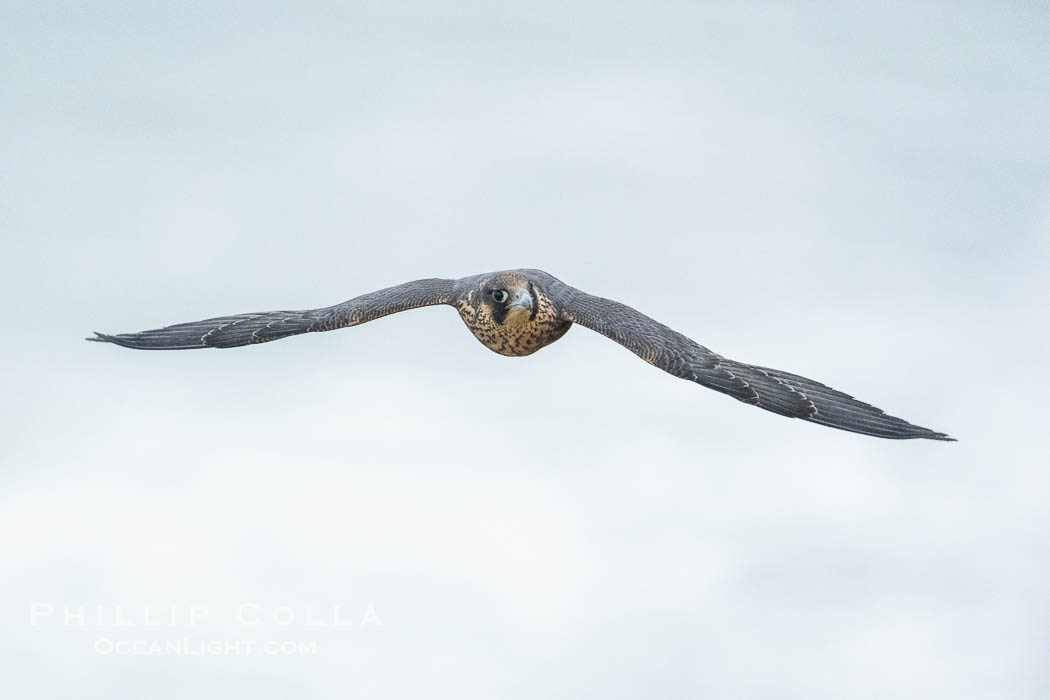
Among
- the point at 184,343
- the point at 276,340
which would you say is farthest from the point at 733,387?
the point at 184,343

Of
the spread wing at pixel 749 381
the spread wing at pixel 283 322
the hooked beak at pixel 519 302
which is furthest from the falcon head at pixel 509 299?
the spread wing at pixel 283 322

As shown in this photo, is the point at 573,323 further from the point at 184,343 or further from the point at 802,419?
the point at 184,343

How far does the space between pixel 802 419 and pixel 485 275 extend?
17.3 ft

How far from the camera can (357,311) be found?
2203 centimetres

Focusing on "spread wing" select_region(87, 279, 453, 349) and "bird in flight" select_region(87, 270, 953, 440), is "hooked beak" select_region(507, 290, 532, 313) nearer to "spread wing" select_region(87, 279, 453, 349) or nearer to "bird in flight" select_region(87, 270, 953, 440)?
"bird in flight" select_region(87, 270, 953, 440)

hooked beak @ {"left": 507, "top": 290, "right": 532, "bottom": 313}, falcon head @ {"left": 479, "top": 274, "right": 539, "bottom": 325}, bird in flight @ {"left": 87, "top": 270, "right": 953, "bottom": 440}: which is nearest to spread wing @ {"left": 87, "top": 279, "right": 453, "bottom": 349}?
bird in flight @ {"left": 87, "top": 270, "right": 953, "bottom": 440}

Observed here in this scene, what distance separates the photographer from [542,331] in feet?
71.2

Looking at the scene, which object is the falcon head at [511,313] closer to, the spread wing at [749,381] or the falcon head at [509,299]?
the falcon head at [509,299]

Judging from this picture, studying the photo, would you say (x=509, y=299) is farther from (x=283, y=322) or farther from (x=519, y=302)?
(x=283, y=322)

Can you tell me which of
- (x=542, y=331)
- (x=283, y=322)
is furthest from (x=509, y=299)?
(x=283, y=322)

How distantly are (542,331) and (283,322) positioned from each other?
377 cm

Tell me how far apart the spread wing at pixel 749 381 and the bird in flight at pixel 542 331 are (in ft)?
0.04

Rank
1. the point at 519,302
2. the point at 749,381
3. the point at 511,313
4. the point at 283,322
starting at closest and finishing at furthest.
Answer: the point at 749,381 → the point at 519,302 → the point at 511,313 → the point at 283,322

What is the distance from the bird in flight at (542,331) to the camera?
64.2ft
